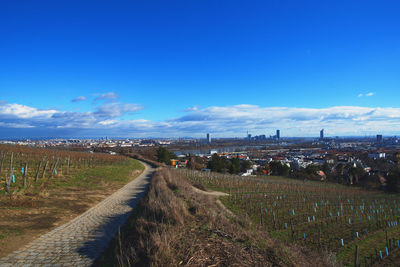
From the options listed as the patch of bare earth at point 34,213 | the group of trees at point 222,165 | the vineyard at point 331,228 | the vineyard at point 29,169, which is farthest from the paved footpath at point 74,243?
the group of trees at point 222,165

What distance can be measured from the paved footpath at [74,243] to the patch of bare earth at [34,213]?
12.3 inches

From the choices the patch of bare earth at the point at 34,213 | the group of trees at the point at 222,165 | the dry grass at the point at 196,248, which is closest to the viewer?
the dry grass at the point at 196,248

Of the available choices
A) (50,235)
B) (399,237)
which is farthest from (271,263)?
(399,237)

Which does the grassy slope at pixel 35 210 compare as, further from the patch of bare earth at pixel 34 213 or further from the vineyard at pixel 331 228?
the vineyard at pixel 331 228

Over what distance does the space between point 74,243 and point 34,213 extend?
3443 mm

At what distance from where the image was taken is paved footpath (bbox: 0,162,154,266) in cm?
499

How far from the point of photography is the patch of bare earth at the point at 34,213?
19.8ft

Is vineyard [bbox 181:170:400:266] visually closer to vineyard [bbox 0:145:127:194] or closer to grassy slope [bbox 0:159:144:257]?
grassy slope [bbox 0:159:144:257]

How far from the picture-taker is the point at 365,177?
5003 cm

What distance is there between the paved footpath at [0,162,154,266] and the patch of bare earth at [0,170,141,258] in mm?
311

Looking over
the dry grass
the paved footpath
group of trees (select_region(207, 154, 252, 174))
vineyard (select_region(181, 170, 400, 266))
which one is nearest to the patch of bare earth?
the paved footpath

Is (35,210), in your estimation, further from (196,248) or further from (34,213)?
(196,248)

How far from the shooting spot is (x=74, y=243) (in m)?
6.09

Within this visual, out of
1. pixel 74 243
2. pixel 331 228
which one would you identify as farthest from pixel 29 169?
pixel 331 228
